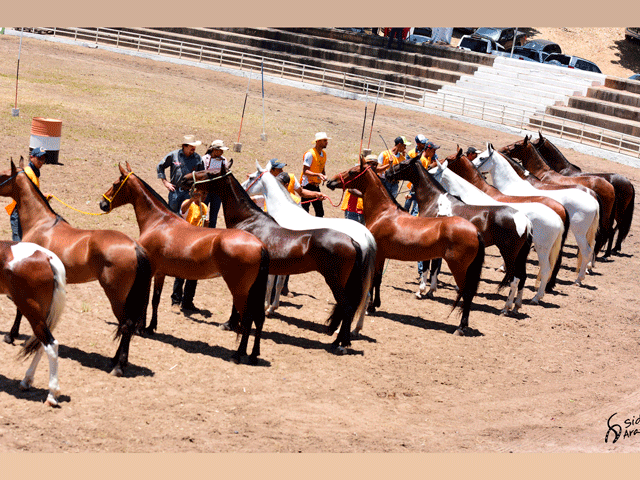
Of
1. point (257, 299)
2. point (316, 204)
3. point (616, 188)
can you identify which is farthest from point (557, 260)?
point (257, 299)

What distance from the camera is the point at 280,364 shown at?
901 centimetres

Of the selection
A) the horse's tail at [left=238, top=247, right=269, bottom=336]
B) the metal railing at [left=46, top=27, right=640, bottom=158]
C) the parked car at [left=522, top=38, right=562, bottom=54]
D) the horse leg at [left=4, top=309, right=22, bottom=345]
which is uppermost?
the parked car at [left=522, top=38, right=562, bottom=54]

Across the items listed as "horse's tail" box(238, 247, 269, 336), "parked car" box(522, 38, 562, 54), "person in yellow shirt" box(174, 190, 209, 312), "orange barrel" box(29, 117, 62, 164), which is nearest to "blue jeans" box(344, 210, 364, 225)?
"person in yellow shirt" box(174, 190, 209, 312)

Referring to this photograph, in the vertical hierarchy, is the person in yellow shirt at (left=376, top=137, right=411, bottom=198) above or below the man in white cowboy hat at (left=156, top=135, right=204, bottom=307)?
above

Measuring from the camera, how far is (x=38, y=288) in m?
7.08

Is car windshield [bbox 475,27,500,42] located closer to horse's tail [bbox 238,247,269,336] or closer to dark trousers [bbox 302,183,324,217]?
dark trousers [bbox 302,183,324,217]

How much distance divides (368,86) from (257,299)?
23.6 m

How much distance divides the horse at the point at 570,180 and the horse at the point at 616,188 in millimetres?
365

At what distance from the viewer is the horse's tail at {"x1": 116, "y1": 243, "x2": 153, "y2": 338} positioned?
7805 mm

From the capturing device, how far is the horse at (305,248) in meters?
9.31

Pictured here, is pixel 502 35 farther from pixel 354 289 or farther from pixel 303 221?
pixel 354 289

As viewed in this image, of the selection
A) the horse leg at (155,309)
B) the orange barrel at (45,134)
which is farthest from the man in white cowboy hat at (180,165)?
the orange barrel at (45,134)

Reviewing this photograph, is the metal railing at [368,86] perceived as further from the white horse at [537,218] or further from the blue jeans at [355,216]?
the blue jeans at [355,216]

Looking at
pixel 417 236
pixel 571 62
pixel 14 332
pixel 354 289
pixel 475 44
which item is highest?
pixel 475 44
